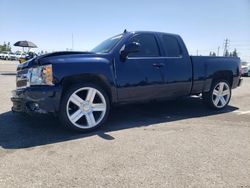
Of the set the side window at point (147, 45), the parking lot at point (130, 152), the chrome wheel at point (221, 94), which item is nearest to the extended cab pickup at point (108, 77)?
the side window at point (147, 45)

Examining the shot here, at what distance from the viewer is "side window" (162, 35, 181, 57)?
5629 mm

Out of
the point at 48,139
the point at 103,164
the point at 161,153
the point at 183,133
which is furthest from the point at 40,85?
the point at 183,133

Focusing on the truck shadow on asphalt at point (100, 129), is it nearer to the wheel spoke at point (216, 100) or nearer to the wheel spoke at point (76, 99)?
the wheel spoke at point (216, 100)

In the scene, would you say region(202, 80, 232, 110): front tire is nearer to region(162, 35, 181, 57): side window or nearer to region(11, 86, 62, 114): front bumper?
region(162, 35, 181, 57): side window

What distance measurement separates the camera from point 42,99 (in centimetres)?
412

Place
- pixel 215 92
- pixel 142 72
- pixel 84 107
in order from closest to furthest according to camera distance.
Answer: pixel 84 107 → pixel 142 72 → pixel 215 92

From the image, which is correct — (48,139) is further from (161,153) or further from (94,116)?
(161,153)

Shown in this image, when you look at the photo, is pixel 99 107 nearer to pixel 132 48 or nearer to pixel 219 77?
pixel 132 48

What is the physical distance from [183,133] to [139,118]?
1286mm

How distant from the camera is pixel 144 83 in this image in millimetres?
5094

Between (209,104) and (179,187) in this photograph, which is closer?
(179,187)

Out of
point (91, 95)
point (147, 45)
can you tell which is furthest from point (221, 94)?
point (91, 95)

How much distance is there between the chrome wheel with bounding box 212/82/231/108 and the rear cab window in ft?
5.00

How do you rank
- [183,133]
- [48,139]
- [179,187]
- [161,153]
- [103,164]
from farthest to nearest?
[183,133]
[48,139]
[161,153]
[103,164]
[179,187]
